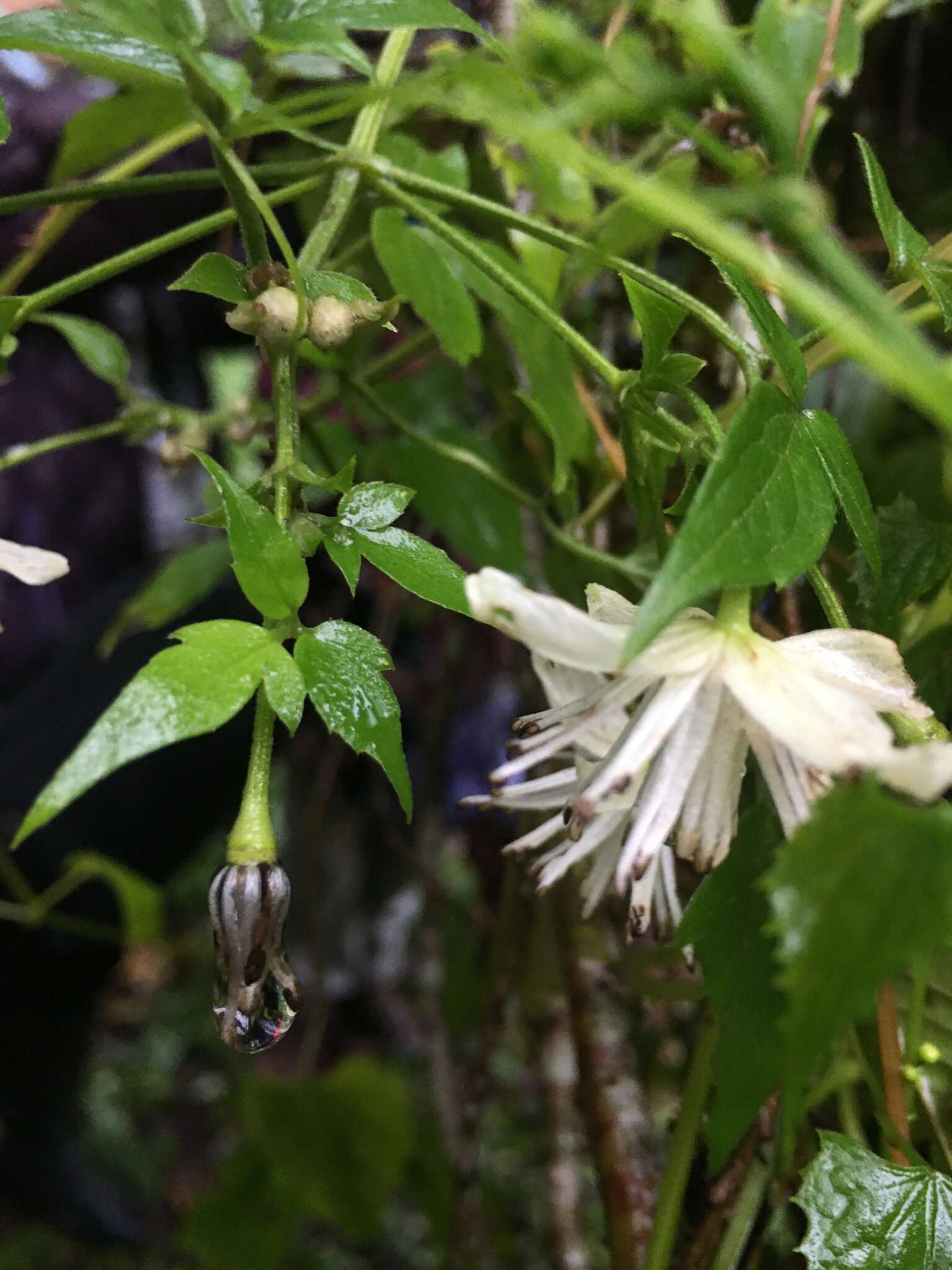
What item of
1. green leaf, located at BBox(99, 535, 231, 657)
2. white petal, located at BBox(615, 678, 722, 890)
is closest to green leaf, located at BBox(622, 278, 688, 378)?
white petal, located at BBox(615, 678, 722, 890)

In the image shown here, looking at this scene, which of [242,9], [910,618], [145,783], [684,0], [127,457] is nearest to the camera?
[684,0]

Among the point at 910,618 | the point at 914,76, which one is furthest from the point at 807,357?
the point at 914,76

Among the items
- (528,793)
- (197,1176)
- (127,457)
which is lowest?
(197,1176)

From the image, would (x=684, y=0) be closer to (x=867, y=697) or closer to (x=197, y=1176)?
(x=867, y=697)

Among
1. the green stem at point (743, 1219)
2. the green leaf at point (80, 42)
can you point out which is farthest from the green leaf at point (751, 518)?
the green stem at point (743, 1219)

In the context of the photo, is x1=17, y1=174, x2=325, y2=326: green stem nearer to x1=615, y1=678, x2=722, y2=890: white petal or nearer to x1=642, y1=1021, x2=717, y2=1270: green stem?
x1=615, y1=678, x2=722, y2=890: white petal

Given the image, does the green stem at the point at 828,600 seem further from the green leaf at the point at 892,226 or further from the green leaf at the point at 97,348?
the green leaf at the point at 97,348
